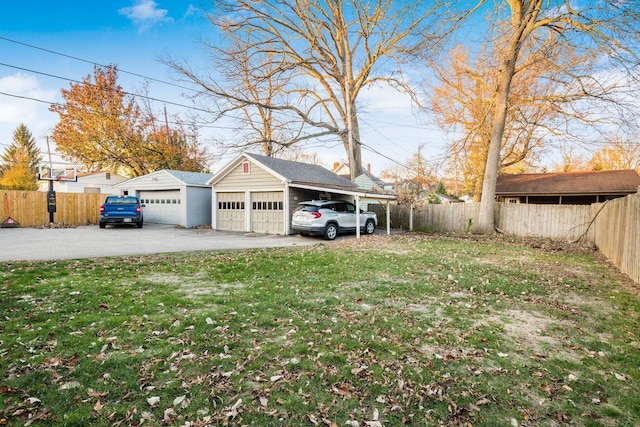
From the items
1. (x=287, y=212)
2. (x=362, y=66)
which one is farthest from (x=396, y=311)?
(x=362, y=66)

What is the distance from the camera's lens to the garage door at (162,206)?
2009 centimetres

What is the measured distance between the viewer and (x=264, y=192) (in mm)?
16844

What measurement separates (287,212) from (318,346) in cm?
Result: 1248

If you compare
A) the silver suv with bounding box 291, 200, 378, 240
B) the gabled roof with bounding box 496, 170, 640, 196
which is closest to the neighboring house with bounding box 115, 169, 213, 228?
the silver suv with bounding box 291, 200, 378, 240

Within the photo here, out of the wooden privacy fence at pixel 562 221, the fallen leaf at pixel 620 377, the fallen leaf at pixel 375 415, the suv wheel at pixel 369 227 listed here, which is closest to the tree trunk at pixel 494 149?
the wooden privacy fence at pixel 562 221

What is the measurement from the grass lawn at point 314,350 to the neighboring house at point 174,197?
12925 mm

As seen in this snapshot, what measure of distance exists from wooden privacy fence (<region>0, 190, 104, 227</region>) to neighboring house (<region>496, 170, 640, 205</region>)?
26306mm

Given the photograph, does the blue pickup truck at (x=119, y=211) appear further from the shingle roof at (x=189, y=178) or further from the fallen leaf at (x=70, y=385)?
the fallen leaf at (x=70, y=385)

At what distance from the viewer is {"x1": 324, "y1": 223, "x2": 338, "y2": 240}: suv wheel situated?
1401cm

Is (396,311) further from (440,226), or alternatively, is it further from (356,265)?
(440,226)

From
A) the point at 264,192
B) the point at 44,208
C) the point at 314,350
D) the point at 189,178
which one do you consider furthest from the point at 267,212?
the point at 314,350

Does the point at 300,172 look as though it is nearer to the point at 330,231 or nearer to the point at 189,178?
the point at 330,231

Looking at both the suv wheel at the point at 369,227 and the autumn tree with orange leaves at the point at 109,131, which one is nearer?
the suv wheel at the point at 369,227

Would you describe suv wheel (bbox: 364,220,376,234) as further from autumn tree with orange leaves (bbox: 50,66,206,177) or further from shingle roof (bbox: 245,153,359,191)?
autumn tree with orange leaves (bbox: 50,66,206,177)
